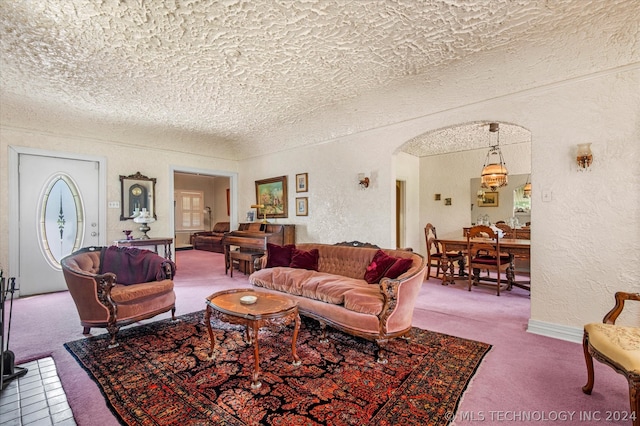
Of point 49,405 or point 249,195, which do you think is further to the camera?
point 249,195

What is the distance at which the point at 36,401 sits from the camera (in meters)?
2.01

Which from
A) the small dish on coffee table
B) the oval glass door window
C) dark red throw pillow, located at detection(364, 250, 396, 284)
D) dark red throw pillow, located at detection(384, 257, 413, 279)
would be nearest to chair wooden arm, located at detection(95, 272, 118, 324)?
the small dish on coffee table

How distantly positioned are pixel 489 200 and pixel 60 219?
834 centimetres

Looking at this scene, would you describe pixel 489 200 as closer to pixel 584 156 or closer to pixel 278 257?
pixel 584 156

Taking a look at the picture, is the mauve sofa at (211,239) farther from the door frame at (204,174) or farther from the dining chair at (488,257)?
the dining chair at (488,257)

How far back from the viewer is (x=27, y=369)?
239 centimetres

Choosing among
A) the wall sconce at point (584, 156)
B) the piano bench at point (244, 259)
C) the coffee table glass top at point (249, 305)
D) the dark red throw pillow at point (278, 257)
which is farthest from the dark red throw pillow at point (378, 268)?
the piano bench at point (244, 259)

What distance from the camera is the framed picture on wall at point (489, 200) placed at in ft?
22.5

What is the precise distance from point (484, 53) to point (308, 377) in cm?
323

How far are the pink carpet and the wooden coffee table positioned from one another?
877 millimetres

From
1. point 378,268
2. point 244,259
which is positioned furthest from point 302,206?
point 378,268

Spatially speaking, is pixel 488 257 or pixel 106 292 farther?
pixel 488 257


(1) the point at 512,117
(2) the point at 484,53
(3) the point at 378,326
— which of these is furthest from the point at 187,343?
(1) the point at 512,117

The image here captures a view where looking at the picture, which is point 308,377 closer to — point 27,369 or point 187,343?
point 187,343
